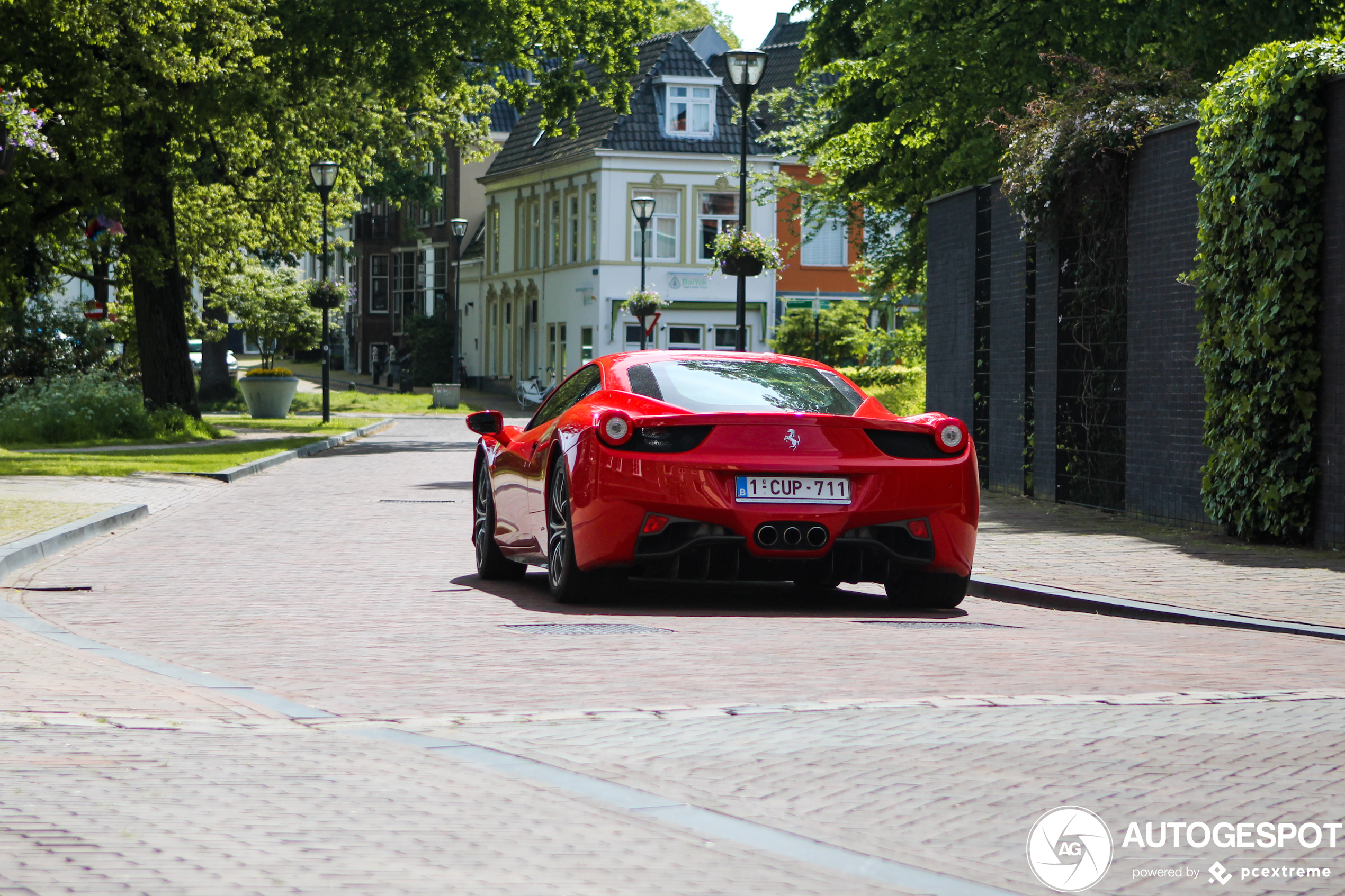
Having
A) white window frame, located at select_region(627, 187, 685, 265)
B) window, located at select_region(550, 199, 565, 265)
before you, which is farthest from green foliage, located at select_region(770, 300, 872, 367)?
window, located at select_region(550, 199, 565, 265)

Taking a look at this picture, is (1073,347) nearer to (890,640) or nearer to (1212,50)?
(1212,50)

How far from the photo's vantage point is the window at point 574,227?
207 feet

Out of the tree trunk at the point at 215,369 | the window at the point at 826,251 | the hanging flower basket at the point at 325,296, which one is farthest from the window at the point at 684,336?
the hanging flower basket at the point at 325,296

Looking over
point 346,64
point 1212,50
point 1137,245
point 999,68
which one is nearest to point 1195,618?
point 1137,245

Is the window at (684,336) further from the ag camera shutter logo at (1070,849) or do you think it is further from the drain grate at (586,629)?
the ag camera shutter logo at (1070,849)

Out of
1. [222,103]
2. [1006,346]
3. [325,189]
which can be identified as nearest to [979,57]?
[1006,346]

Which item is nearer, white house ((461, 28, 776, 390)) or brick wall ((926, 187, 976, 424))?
brick wall ((926, 187, 976, 424))

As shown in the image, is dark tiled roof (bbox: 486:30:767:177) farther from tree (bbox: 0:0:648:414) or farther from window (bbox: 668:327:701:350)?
tree (bbox: 0:0:648:414)

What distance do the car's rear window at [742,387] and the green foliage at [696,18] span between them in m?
68.5

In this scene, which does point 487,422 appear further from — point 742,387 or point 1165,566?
point 1165,566

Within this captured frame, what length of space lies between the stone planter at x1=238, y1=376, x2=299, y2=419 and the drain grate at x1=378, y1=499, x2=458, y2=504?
2343cm

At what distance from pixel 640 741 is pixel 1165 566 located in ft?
23.1

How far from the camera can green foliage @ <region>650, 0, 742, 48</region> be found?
8094 centimetres

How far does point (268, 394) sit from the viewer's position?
42.8 meters
